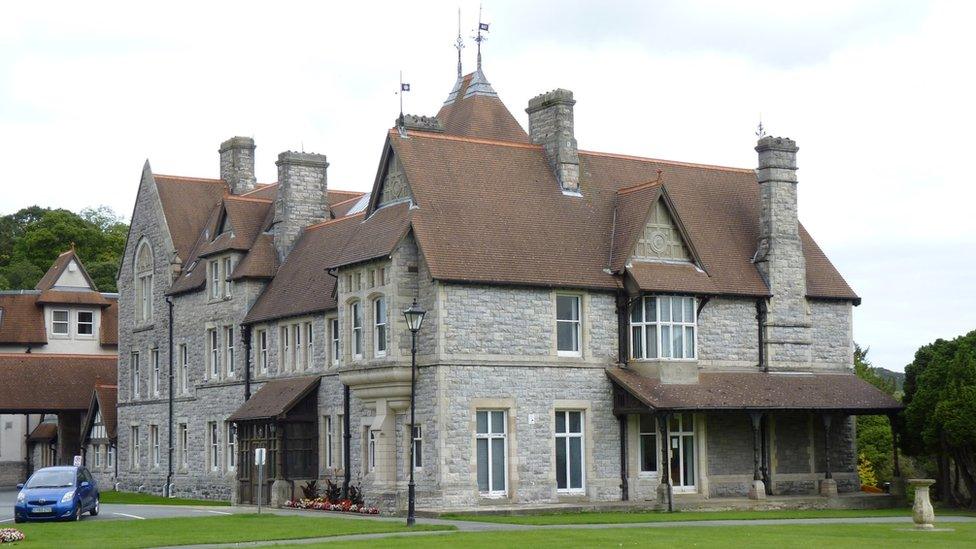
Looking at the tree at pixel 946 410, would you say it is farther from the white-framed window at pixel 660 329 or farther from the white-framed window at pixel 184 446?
the white-framed window at pixel 184 446

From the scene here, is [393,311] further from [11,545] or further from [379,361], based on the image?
[11,545]

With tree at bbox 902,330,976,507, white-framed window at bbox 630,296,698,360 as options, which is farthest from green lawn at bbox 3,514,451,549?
tree at bbox 902,330,976,507

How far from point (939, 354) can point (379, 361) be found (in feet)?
49.8

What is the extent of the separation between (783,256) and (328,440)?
14.3 m

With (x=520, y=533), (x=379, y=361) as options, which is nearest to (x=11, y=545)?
(x=520, y=533)

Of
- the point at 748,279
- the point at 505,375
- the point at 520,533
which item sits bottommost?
the point at 520,533

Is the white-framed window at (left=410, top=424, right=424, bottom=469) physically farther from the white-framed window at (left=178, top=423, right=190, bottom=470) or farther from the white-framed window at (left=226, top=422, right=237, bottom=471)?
the white-framed window at (left=178, top=423, right=190, bottom=470)

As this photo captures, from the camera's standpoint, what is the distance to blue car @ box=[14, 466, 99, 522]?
35250mm

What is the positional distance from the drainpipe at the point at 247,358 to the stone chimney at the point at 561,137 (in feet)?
40.9

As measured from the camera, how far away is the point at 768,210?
43.2 meters

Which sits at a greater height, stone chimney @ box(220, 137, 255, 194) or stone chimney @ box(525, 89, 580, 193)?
stone chimney @ box(220, 137, 255, 194)

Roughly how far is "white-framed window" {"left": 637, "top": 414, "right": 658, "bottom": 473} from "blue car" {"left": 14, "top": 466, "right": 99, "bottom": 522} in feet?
47.2

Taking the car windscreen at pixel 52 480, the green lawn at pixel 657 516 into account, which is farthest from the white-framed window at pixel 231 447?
the green lawn at pixel 657 516

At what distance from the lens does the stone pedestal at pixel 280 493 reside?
141ft
